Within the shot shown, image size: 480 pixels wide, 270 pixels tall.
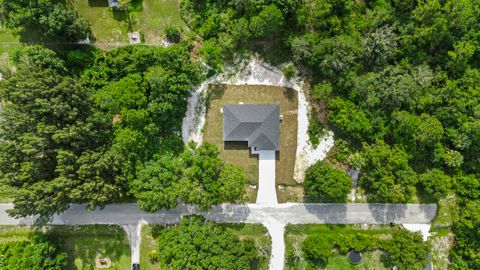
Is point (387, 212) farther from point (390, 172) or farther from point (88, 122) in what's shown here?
point (88, 122)

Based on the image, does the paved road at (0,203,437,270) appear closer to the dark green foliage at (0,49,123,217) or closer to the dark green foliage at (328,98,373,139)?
the dark green foliage at (0,49,123,217)

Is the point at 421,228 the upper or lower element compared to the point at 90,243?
upper

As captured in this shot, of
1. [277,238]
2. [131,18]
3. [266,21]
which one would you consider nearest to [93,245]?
[277,238]

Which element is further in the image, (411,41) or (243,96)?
(243,96)

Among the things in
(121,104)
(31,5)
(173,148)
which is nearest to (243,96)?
(173,148)

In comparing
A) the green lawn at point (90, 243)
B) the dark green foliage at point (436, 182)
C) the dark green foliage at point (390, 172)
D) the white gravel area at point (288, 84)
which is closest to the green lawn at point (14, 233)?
the green lawn at point (90, 243)

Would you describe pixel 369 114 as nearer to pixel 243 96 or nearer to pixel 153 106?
pixel 243 96

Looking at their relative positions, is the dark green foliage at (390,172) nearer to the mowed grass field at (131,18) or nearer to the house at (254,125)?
the house at (254,125)
